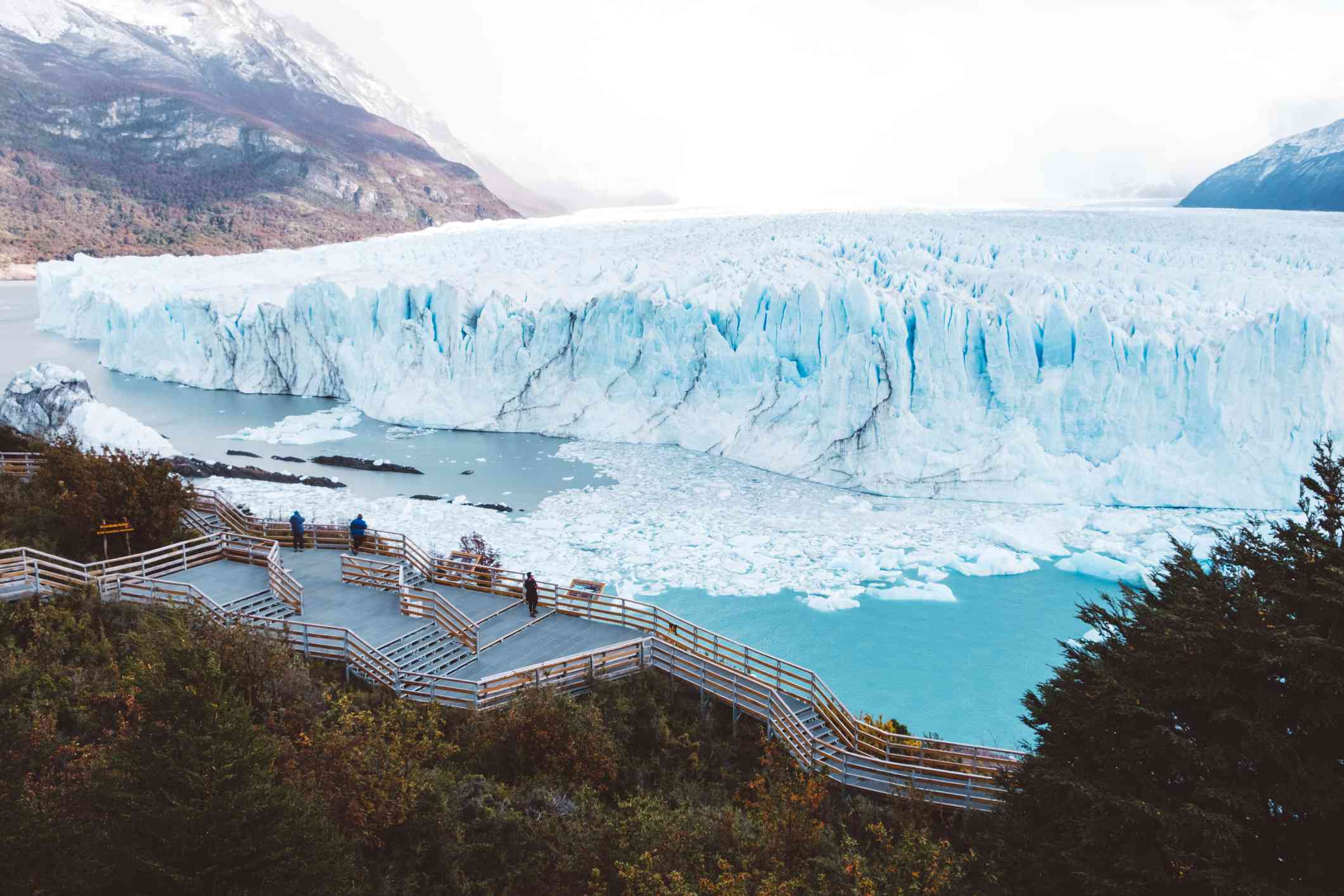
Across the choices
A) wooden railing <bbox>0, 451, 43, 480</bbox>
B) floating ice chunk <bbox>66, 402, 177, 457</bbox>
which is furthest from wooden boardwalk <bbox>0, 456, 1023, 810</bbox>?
floating ice chunk <bbox>66, 402, 177, 457</bbox>

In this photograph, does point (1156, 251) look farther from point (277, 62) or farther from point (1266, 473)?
point (277, 62)

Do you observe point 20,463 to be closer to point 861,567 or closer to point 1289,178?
point 861,567

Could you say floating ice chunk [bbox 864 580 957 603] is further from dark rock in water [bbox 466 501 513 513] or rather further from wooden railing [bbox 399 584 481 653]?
dark rock in water [bbox 466 501 513 513]

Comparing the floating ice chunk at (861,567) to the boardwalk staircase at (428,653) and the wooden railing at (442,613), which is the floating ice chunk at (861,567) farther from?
the boardwalk staircase at (428,653)

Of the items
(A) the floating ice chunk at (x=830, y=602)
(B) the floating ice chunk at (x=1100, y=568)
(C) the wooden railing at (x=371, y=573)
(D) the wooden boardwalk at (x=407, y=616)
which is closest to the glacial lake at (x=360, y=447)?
(A) the floating ice chunk at (x=830, y=602)

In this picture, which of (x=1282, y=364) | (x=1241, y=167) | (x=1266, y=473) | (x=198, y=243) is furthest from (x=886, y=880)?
(x=198, y=243)

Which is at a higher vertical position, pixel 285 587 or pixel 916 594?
pixel 285 587

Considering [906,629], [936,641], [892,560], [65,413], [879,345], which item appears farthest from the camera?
[65,413]

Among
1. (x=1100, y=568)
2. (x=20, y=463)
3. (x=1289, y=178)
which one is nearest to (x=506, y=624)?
(x=20, y=463)
